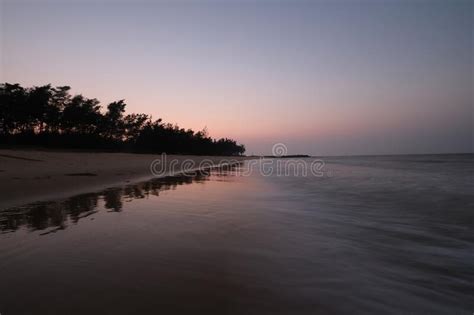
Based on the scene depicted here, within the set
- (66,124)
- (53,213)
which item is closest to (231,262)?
(53,213)

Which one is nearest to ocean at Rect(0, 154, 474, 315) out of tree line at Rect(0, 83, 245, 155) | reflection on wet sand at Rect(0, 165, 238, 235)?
reflection on wet sand at Rect(0, 165, 238, 235)

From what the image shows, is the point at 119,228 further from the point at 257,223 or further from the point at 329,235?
the point at 329,235

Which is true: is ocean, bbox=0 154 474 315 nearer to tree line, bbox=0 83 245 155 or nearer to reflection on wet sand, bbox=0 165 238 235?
reflection on wet sand, bbox=0 165 238 235

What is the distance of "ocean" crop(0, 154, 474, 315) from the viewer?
8.24 ft

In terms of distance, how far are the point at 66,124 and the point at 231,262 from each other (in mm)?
58780

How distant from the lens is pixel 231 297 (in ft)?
8.59

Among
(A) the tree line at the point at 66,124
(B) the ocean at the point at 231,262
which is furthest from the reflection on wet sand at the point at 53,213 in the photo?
(A) the tree line at the point at 66,124

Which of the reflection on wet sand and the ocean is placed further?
the reflection on wet sand

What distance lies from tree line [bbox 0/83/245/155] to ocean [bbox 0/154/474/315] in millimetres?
49603

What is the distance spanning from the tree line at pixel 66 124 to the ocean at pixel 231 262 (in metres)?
49.6

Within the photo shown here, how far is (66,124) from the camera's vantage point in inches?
2051

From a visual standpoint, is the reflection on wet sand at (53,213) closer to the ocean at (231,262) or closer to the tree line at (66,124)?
the ocean at (231,262)

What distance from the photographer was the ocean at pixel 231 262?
8.24 feet

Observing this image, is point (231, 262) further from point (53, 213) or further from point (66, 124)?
point (66, 124)
